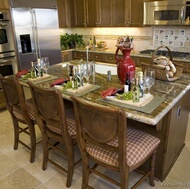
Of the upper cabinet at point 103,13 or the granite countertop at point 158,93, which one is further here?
the upper cabinet at point 103,13

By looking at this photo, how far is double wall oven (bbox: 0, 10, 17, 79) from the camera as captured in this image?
350 centimetres

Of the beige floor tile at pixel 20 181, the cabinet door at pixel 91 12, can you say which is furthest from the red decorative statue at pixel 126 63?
the cabinet door at pixel 91 12

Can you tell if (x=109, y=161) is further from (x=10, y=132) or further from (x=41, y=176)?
(x=10, y=132)

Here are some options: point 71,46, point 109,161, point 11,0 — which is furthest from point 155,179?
point 71,46

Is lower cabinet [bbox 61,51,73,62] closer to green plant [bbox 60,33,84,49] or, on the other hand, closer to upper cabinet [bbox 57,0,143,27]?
green plant [bbox 60,33,84,49]

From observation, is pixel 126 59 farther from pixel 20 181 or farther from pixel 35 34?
pixel 35 34

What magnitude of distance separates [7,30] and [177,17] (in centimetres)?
292

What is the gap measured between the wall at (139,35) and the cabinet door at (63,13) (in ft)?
1.14

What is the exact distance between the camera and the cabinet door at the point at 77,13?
479 centimetres

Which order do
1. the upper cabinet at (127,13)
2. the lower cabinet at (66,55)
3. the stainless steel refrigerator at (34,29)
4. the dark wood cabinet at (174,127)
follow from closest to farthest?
1. the dark wood cabinet at (174,127)
2. the stainless steel refrigerator at (34,29)
3. the upper cabinet at (127,13)
4. the lower cabinet at (66,55)

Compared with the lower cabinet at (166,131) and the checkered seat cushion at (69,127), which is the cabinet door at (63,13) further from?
the lower cabinet at (166,131)

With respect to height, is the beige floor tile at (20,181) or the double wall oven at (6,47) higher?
the double wall oven at (6,47)

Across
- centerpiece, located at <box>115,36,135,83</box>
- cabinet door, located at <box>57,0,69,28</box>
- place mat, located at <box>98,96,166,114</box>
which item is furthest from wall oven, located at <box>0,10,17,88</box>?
place mat, located at <box>98,96,166,114</box>

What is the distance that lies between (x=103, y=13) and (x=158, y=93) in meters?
3.26
